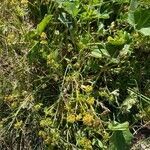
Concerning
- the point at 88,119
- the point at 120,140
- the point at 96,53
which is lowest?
the point at 120,140

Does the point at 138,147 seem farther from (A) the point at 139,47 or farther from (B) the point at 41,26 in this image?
(B) the point at 41,26

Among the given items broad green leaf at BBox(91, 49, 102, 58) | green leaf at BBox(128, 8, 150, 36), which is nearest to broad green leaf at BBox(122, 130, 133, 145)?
broad green leaf at BBox(91, 49, 102, 58)

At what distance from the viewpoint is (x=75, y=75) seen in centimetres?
254

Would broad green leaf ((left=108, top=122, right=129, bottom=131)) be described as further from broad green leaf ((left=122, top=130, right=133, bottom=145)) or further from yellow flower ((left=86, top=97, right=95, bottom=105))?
yellow flower ((left=86, top=97, right=95, bottom=105))

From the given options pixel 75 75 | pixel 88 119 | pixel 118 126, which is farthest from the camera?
pixel 75 75

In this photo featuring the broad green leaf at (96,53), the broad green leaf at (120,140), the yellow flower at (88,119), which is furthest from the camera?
the broad green leaf at (96,53)

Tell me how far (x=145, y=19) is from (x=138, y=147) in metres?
0.69

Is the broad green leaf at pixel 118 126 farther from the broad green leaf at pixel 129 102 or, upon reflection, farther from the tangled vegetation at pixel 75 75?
the broad green leaf at pixel 129 102

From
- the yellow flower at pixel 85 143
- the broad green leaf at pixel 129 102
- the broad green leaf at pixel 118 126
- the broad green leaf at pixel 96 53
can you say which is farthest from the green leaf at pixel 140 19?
the yellow flower at pixel 85 143

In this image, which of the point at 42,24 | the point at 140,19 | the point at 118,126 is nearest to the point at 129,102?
the point at 118,126

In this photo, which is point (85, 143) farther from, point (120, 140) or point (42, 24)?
point (42, 24)

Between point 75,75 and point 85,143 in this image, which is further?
point 75,75

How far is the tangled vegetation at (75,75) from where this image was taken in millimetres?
2463

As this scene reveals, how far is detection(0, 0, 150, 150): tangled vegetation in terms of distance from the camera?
8.08 feet
